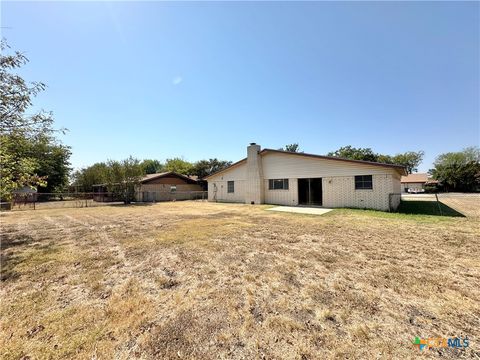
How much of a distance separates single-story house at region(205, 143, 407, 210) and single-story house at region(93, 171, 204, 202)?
24.3ft

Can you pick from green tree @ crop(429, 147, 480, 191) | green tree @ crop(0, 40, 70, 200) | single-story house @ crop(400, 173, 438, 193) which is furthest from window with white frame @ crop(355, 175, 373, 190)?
green tree @ crop(429, 147, 480, 191)

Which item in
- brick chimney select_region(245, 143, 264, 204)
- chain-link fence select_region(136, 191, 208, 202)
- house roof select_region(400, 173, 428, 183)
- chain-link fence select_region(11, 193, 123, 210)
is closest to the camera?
brick chimney select_region(245, 143, 264, 204)

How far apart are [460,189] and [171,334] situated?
189 ft

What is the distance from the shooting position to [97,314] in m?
2.84

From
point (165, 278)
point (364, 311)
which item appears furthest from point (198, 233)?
point (364, 311)

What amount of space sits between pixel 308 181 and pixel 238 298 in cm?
1446

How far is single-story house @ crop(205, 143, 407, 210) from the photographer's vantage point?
13.4 meters

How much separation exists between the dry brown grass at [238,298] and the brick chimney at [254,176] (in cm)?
1225

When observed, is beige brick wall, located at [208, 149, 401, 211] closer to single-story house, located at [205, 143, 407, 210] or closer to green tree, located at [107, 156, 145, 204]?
single-story house, located at [205, 143, 407, 210]

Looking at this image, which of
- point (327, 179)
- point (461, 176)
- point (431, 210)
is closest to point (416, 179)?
point (461, 176)

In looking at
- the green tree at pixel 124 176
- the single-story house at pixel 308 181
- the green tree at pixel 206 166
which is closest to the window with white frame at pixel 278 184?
the single-story house at pixel 308 181

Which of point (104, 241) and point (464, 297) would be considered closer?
point (464, 297)

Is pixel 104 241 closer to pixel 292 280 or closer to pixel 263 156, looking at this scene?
pixel 292 280

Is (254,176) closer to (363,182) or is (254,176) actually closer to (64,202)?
(363,182)
